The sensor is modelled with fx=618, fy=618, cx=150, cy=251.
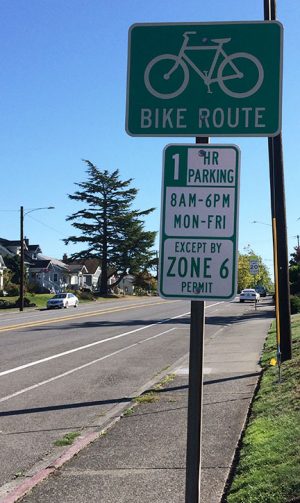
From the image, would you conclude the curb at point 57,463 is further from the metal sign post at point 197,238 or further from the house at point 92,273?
the house at point 92,273

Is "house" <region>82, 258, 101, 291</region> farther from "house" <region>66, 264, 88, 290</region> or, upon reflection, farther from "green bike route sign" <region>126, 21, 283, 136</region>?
"green bike route sign" <region>126, 21, 283, 136</region>

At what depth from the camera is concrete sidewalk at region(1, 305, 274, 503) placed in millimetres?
5402

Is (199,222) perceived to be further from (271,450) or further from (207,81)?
(271,450)

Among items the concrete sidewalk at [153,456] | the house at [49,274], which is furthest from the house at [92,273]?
the concrete sidewalk at [153,456]

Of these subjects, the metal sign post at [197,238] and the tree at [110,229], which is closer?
the metal sign post at [197,238]

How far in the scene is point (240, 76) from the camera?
11.0 ft

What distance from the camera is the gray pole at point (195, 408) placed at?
3.19m

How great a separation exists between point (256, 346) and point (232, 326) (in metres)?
8.79

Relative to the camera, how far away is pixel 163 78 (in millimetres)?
3422

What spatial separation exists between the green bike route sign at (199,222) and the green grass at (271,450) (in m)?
2.26

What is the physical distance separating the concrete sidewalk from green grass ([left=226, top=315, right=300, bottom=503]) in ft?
Result: 0.71

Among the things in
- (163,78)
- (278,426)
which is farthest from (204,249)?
(278,426)

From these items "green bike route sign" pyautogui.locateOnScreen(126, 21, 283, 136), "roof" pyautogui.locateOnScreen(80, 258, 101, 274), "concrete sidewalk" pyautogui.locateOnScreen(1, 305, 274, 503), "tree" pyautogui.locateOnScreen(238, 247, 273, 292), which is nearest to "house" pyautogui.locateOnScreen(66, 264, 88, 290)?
"roof" pyautogui.locateOnScreen(80, 258, 101, 274)

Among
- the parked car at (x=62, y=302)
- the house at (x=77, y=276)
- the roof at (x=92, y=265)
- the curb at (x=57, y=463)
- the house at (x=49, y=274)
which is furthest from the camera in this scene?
the roof at (x=92, y=265)
